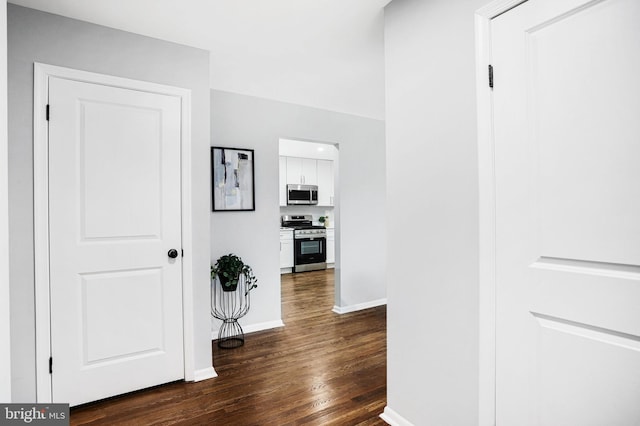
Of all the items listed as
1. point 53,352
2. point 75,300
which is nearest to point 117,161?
point 75,300

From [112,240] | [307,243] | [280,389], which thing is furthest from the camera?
[307,243]

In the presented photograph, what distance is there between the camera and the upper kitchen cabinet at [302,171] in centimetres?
712

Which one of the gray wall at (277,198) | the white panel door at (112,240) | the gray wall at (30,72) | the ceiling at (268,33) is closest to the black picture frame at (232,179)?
the gray wall at (277,198)

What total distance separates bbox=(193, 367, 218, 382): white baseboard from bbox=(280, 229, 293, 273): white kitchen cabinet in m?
4.13

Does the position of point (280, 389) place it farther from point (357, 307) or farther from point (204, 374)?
point (357, 307)

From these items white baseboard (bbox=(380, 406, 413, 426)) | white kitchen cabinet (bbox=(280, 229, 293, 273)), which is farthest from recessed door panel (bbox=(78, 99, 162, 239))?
white kitchen cabinet (bbox=(280, 229, 293, 273))

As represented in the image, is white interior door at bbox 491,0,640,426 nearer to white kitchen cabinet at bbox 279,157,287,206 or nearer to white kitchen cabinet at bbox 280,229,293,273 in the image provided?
white kitchen cabinet at bbox 280,229,293,273

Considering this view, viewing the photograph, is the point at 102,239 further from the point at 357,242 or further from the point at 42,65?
the point at 357,242

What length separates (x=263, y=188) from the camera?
3684mm

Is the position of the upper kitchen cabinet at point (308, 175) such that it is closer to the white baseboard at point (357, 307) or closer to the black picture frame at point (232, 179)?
the white baseboard at point (357, 307)

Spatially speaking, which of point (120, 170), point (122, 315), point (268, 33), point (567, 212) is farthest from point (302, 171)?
point (567, 212)

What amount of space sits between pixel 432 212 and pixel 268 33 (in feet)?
5.35

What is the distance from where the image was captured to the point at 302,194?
7.16 m

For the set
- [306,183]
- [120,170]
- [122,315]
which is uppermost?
[306,183]
